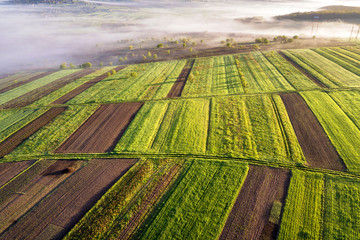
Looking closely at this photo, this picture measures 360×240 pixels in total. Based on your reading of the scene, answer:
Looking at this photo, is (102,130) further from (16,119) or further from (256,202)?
(256,202)

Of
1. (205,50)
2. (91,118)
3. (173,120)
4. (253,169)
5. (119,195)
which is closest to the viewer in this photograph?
(119,195)

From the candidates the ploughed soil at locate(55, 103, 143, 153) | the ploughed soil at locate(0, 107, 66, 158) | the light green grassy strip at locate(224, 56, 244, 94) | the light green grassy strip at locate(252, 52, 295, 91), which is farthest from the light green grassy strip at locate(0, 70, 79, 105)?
the light green grassy strip at locate(252, 52, 295, 91)

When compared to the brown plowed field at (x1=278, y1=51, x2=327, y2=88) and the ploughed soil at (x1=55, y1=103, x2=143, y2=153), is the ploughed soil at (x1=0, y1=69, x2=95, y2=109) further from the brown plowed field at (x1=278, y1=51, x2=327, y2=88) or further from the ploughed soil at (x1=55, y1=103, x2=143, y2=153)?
the brown plowed field at (x1=278, y1=51, x2=327, y2=88)

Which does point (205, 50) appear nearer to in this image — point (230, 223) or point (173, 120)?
point (173, 120)

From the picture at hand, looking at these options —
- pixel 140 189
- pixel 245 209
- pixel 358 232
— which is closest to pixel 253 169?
pixel 245 209

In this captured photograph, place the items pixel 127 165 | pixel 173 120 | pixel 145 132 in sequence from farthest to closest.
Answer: pixel 173 120 → pixel 145 132 → pixel 127 165

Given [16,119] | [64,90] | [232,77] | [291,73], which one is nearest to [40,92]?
[64,90]

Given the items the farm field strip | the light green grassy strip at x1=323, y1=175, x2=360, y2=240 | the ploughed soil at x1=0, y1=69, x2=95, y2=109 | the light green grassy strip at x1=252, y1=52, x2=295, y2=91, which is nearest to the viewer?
the light green grassy strip at x1=323, y1=175, x2=360, y2=240
